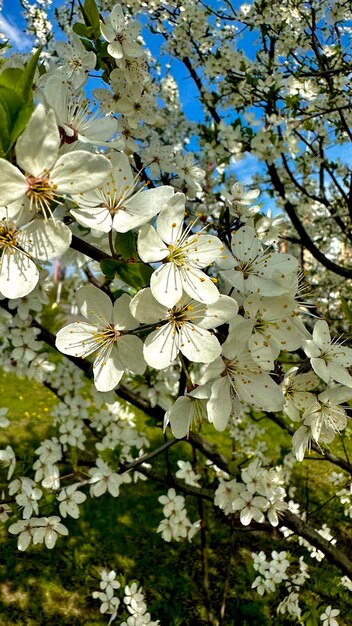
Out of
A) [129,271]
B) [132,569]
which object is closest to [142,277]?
[129,271]

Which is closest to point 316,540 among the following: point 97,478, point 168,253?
point 97,478

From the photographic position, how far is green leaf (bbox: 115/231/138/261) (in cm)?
84

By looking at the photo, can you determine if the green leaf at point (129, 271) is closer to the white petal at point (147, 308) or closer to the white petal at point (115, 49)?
the white petal at point (147, 308)

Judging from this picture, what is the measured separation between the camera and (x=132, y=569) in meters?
3.35

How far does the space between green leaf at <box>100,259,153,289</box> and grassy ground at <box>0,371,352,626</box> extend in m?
1.50

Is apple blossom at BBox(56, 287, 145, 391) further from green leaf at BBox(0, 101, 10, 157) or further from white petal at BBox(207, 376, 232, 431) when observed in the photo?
green leaf at BBox(0, 101, 10, 157)

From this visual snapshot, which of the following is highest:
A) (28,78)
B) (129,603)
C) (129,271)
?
(28,78)

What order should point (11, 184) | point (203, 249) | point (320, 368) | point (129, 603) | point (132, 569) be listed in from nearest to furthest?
point (11, 184) < point (203, 249) < point (320, 368) < point (129, 603) < point (132, 569)

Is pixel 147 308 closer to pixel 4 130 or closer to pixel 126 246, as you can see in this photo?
pixel 126 246

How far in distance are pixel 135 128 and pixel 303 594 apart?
117 inches

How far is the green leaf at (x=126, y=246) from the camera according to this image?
84cm

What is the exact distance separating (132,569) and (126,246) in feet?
10.3

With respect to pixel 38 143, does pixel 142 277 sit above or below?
below

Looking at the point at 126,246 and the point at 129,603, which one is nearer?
the point at 126,246
